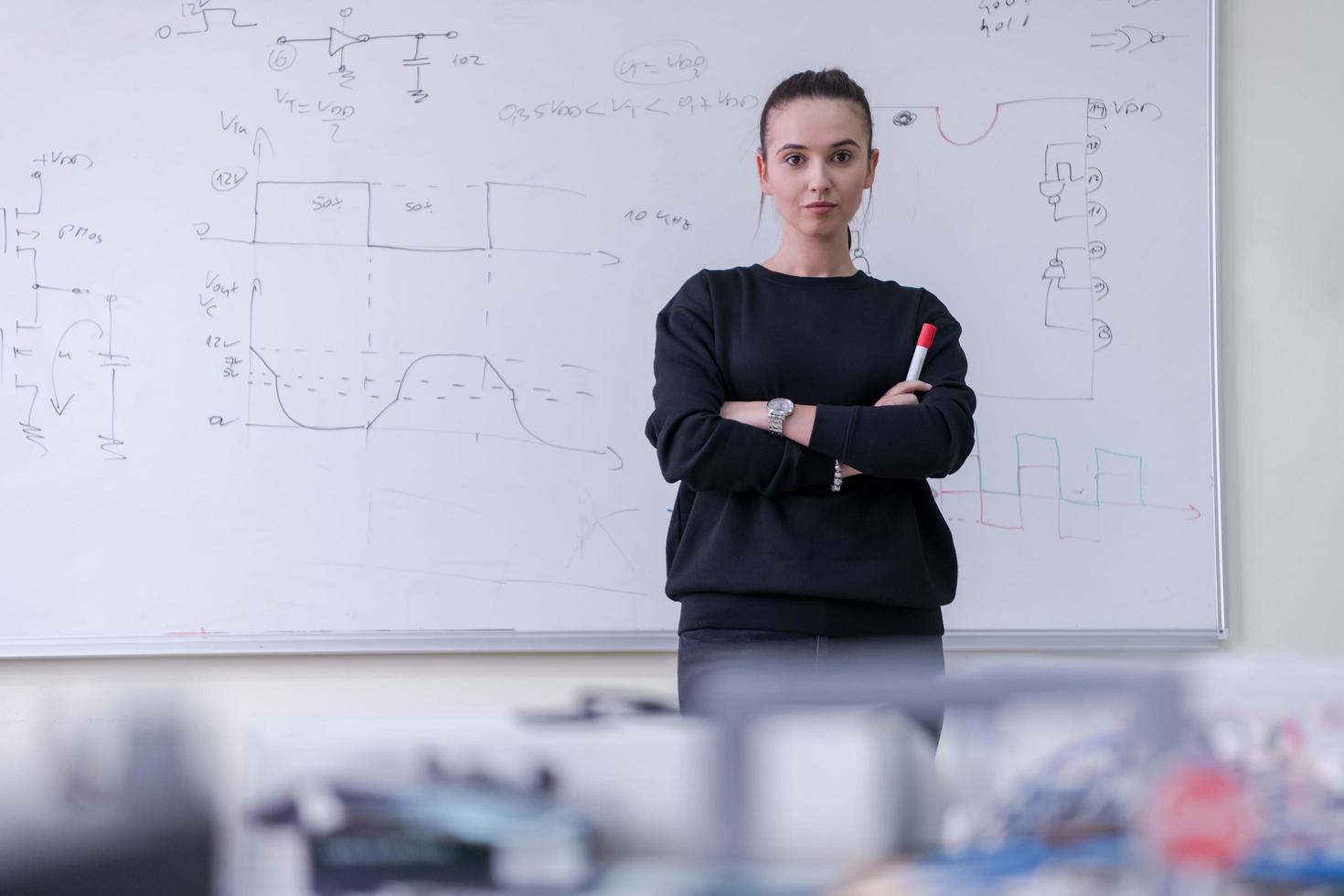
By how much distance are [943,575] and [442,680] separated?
1.25 metres

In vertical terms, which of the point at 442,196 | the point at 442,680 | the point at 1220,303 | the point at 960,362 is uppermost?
the point at 442,196

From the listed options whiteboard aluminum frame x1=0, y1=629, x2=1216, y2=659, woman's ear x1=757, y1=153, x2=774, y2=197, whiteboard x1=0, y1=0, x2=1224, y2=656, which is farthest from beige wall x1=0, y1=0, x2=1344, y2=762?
woman's ear x1=757, y1=153, x2=774, y2=197

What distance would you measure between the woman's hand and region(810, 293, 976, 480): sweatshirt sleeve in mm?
16

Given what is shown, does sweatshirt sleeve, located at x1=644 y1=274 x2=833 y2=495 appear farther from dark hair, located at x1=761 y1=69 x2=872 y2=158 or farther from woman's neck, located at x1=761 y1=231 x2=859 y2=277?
dark hair, located at x1=761 y1=69 x2=872 y2=158

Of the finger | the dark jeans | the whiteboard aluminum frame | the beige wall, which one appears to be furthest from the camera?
the beige wall

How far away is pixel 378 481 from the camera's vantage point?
240 cm

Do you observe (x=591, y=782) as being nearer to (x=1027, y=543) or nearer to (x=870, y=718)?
(x=870, y=718)

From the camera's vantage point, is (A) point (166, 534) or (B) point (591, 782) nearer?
(B) point (591, 782)

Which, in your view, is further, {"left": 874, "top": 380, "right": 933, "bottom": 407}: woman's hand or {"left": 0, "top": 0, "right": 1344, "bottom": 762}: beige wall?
{"left": 0, "top": 0, "right": 1344, "bottom": 762}: beige wall

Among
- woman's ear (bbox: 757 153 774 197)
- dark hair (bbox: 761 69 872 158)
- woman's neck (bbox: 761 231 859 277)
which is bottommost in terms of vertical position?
woman's neck (bbox: 761 231 859 277)

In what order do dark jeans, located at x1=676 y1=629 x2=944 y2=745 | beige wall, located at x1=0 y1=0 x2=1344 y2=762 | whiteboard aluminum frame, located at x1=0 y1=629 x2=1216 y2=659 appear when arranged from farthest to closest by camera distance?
beige wall, located at x1=0 y1=0 x2=1344 y2=762
whiteboard aluminum frame, located at x1=0 y1=629 x2=1216 y2=659
dark jeans, located at x1=676 y1=629 x2=944 y2=745

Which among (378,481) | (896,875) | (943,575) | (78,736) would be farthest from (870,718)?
(378,481)

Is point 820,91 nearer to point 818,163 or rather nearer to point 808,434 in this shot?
point 818,163

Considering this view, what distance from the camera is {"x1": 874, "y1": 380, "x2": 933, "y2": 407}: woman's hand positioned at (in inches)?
59.7
